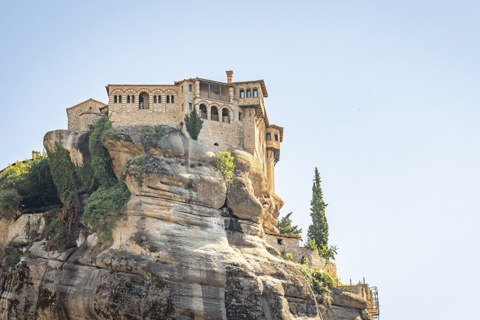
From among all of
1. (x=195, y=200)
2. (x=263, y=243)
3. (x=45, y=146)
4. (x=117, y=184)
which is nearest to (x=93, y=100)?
(x=45, y=146)

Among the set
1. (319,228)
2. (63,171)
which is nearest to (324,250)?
(319,228)

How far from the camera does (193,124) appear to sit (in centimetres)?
5541

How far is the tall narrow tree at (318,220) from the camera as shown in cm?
6141

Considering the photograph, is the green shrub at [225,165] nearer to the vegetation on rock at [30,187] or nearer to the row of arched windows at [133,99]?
the row of arched windows at [133,99]

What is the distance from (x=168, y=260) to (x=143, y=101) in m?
17.5

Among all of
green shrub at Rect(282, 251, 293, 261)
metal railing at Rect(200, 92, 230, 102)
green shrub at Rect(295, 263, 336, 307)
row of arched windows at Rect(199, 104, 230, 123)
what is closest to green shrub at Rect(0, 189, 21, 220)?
row of arched windows at Rect(199, 104, 230, 123)

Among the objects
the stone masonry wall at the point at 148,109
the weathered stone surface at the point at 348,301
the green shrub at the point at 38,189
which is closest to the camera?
the weathered stone surface at the point at 348,301

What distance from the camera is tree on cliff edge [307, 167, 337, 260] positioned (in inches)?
2368

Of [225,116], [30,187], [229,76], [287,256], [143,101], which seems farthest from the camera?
[229,76]

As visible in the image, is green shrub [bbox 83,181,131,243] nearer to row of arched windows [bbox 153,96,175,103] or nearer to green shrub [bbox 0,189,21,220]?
green shrub [bbox 0,189,21,220]

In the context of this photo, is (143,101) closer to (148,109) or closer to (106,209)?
(148,109)

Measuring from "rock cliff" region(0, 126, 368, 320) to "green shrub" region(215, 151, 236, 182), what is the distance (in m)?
0.54

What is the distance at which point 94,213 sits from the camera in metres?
49.6

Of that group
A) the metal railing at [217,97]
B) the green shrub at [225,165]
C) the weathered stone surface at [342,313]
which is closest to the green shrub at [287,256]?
the weathered stone surface at [342,313]
